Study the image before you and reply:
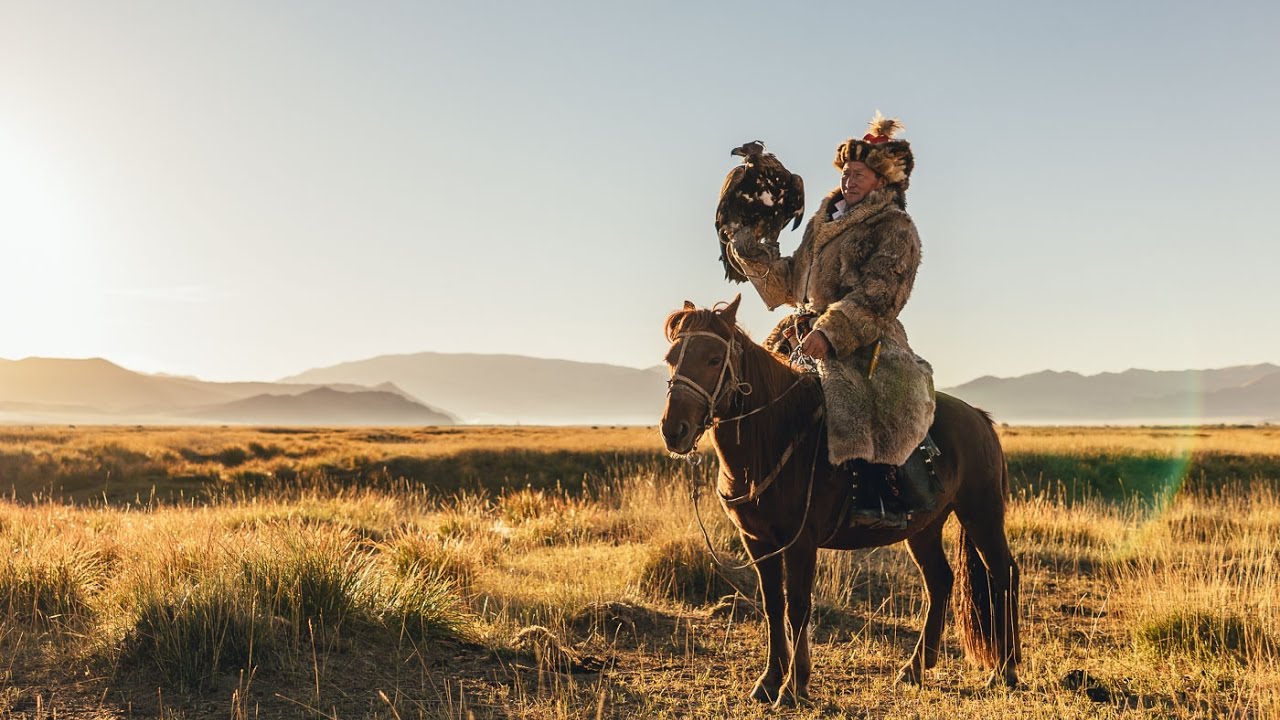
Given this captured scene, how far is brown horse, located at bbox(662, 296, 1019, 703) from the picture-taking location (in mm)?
4219

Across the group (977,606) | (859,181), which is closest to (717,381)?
(859,181)

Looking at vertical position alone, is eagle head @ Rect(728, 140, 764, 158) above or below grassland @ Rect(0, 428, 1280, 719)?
above

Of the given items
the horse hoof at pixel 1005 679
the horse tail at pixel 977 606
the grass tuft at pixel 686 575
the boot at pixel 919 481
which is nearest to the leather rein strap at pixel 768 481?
the boot at pixel 919 481

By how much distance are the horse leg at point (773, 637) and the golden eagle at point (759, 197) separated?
6.78ft

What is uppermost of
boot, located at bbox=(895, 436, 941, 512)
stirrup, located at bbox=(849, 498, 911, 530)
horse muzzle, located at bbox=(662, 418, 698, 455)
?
horse muzzle, located at bbox=(662, 418, 698, 455)

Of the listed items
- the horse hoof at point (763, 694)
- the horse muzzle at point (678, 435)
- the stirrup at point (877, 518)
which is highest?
the horse muzzle at point (678, 435)

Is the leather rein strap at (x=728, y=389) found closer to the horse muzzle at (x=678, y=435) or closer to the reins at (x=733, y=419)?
the reins at (x=733, y=419)

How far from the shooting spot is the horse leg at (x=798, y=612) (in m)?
4.59

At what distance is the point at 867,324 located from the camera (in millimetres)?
4723

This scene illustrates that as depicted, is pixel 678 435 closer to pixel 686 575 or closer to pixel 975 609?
pixel 975 609

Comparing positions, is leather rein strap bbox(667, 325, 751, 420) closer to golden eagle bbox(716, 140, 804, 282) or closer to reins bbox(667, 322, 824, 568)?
reins bbox(667, 322, 824, 568)

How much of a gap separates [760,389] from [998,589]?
231 cm

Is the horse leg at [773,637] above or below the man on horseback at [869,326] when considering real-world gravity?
below

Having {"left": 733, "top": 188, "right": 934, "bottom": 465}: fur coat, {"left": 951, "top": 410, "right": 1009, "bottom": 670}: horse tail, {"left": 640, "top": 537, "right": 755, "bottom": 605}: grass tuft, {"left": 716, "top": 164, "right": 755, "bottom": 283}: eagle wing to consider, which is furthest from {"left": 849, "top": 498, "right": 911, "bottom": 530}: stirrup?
{"left": 640, "top": 537, "right": 755, "bottom": 605}: grass tuft
